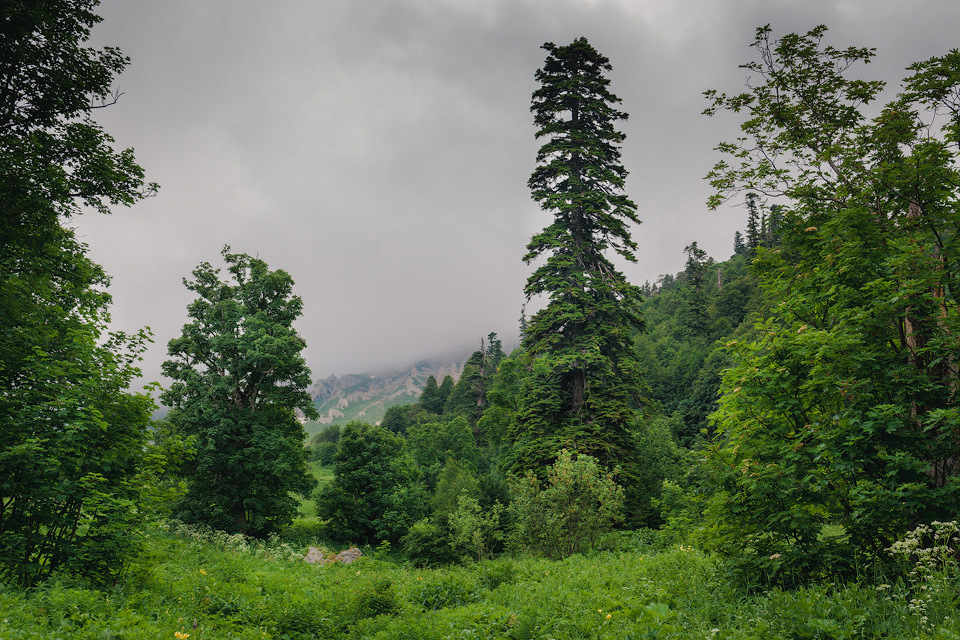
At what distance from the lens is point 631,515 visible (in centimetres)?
2000

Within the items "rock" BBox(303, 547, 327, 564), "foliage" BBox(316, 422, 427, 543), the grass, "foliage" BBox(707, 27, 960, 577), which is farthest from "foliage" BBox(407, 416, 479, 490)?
"foliage" BBox(707, 27, 960, 577)

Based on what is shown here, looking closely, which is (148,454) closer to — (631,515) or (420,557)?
(420,557)

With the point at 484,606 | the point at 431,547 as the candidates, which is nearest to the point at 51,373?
the point at 484,606

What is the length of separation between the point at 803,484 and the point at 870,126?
243 inches

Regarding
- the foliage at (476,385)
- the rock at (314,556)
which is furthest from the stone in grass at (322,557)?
the foliage at (476,385)

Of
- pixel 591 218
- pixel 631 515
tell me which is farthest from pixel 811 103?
pixel 631 515

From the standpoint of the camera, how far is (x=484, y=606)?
23.6 feet

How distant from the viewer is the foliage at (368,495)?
2736cm

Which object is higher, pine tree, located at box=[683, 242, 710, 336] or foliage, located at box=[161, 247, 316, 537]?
pine tree, located at box=[683, 242, 710, 336]

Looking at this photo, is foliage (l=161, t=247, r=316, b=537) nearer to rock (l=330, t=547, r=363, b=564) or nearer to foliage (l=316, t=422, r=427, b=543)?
rock (l=330, t=547, r=363, b=564)

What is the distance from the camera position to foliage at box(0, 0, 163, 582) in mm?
5902

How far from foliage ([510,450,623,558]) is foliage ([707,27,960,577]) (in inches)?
297

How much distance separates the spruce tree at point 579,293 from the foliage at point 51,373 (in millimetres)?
13897

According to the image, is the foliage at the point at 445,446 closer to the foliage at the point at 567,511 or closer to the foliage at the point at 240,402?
the foliage at the point at 240,402
